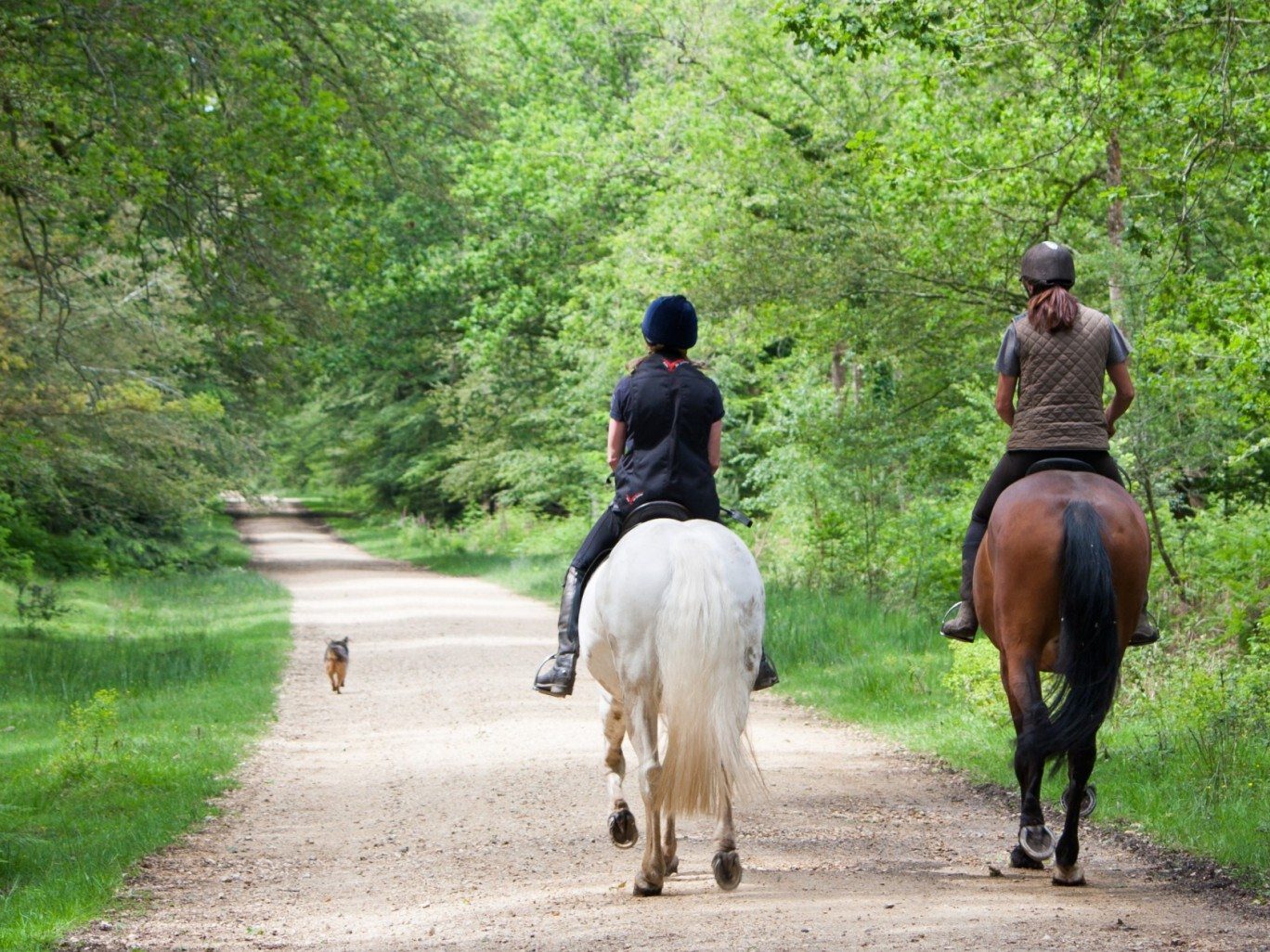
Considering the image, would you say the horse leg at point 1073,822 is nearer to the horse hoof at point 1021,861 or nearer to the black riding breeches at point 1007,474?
the horse hoof at point 1021,861

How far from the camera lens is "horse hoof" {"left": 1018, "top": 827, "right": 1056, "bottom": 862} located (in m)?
6.83

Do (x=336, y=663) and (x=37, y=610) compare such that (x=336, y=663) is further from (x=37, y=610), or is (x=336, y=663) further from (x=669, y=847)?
(x=669, y=847)

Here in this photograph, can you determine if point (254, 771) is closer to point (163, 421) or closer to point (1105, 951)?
point (1105, 951)

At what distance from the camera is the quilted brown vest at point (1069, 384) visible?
280 inches

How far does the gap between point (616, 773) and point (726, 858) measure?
4.72ft

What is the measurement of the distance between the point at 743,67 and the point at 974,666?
14445 mm

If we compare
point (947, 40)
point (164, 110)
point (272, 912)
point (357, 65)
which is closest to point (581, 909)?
Answer: point (272, 912)

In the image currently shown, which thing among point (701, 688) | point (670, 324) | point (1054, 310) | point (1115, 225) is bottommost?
point (701, 688)

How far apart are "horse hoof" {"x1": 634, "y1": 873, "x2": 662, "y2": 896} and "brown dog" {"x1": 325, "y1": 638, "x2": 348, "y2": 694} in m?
9.21

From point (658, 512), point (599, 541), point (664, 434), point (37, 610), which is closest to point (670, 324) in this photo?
point (664, 434)

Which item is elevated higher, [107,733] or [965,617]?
[965,617]

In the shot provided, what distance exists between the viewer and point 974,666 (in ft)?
37.1

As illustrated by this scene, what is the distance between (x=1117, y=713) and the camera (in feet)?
36.2

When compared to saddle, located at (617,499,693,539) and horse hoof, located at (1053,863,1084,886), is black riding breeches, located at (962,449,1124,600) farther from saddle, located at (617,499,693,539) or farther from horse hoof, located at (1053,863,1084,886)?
horse hoof, located at (1053,863,1084,886)
